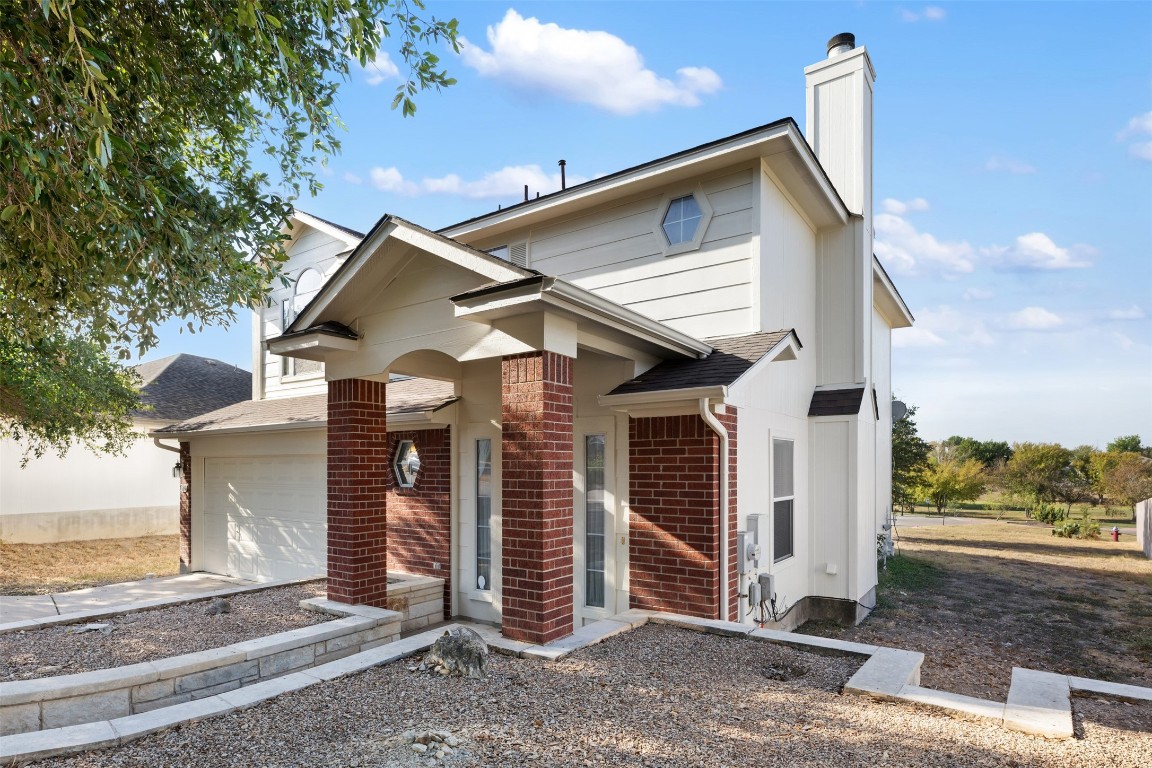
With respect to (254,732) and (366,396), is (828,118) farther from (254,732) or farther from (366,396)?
(254,732)

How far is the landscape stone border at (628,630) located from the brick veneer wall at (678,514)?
16.5 inches

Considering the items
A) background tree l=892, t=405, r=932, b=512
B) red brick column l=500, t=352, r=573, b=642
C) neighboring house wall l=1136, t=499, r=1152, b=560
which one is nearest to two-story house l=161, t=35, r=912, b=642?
red brick column l=500, t=352, r=573, b=642

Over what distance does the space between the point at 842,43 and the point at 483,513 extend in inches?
346

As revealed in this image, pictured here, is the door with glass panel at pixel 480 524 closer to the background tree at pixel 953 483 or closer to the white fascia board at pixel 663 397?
the white fascia board at pixel 663 397

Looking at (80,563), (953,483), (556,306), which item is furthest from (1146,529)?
(80,563)

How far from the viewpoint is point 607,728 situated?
12.1ft

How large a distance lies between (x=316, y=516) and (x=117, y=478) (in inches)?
498

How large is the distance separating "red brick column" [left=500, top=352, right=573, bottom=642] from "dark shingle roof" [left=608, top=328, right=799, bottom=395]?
3.70 ft

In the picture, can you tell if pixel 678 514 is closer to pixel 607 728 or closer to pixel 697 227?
pixel 607 728

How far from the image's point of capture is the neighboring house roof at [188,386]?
2028cm

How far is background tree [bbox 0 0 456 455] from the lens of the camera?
4285 mm

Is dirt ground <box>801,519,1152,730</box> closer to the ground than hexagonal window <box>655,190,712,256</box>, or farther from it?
closer to the ground

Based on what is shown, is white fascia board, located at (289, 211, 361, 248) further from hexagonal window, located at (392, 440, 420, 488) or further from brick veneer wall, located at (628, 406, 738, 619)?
brick veneer wall, located at (628, 406, 738, 619)

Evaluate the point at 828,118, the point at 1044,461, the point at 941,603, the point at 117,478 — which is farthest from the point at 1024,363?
the point at 117,478
